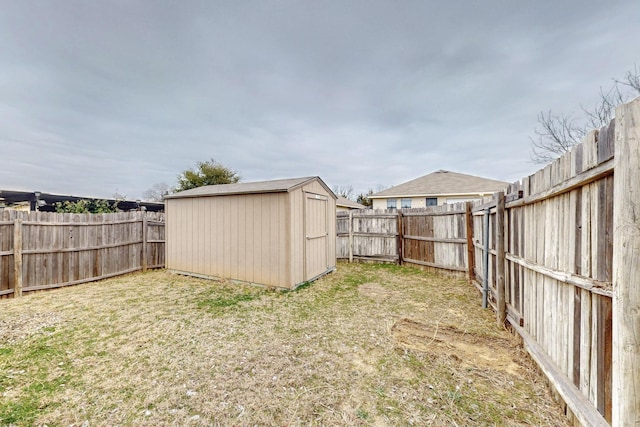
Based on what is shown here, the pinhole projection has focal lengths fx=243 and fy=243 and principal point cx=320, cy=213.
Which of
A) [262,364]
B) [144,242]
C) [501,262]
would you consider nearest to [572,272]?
[501,262]

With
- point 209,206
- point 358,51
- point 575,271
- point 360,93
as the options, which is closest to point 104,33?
point 209,206

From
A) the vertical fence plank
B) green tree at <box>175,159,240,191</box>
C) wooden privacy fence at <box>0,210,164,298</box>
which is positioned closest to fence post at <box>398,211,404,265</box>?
wooden privacy fence at <box>0,210,164,298</box>

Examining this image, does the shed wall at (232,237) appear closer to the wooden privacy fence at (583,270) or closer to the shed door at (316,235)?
→ the shed door at (316,235)

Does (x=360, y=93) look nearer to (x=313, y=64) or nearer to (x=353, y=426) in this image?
(x=313, y=64)

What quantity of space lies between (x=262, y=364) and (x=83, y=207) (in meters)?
8.26

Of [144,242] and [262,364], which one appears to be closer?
[262,364]

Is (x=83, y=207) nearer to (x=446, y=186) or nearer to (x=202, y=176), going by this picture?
(x=202, y=176)

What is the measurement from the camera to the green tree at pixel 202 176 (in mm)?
18016

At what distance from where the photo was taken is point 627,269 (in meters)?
1.12

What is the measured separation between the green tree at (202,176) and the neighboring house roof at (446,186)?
1150 cm

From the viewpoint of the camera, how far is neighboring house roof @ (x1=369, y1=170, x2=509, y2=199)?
14452 mm

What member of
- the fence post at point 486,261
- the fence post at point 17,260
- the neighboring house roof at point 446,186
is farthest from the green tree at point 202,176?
the fence post at point 486,261

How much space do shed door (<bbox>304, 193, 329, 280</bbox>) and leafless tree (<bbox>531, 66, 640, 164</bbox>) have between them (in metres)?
9.19

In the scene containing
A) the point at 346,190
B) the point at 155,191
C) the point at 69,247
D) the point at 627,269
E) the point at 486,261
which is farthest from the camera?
the point at 346,190
